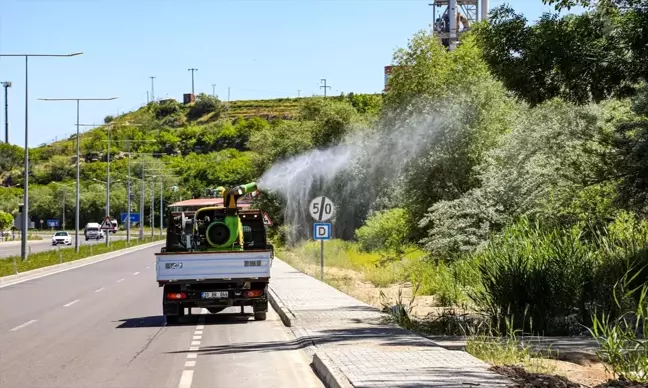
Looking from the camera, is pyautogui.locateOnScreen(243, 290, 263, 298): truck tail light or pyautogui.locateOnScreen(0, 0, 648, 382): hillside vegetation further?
pyautogui.locateOnScreen(243, 290, 263, 298): truck tail light

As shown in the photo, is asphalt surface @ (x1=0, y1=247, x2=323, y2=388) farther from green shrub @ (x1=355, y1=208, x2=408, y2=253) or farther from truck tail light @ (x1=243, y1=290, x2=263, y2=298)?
green shrub @ (x1=355, y1=208, x2=408, y2=253)

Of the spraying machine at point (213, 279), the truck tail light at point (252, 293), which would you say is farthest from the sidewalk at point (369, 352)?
the spraying machine at point (213, 279)

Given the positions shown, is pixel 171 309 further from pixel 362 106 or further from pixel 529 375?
pixel 362 106

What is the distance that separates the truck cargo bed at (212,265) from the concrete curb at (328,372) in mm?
7872

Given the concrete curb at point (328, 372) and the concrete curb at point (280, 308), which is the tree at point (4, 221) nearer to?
the concrete curb at point (280, 308)

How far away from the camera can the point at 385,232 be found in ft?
169

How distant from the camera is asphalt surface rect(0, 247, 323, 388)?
13.1 m

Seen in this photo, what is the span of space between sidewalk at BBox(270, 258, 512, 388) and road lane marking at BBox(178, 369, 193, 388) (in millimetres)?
1703

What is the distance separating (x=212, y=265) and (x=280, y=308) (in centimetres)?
242

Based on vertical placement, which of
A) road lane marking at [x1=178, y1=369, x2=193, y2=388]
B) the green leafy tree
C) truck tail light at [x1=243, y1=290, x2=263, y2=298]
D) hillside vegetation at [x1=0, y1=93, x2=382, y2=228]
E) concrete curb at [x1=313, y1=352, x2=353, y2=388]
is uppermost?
hillside vegetation at [x1=0, y1=93, x2=382, y2=228]

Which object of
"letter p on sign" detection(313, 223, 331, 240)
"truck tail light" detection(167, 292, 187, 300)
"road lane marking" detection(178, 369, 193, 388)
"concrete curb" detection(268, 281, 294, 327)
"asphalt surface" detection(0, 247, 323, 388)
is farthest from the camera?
"letter p on sign" detection(313, 223, 331, 240)

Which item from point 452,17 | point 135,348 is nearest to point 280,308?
point 135,348

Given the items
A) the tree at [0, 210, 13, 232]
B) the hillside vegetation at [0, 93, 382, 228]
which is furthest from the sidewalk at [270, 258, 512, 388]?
the tree at [0, 210, 13, 232]

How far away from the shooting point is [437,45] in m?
44.9
